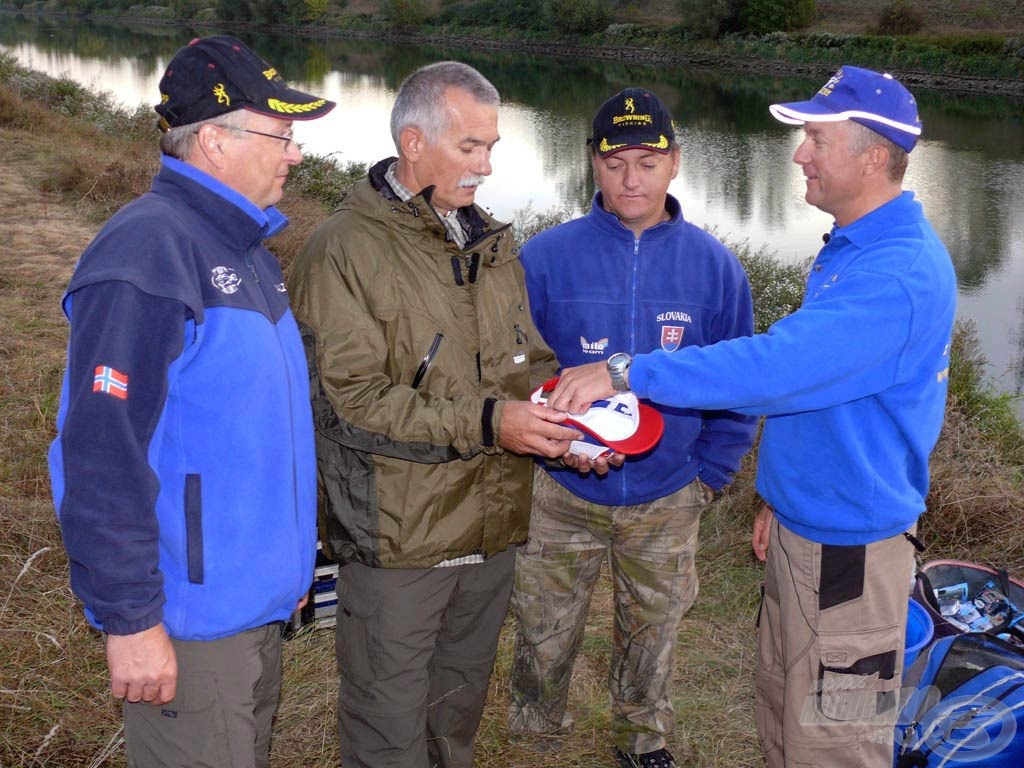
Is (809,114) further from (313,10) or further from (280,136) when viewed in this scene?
(313,10)


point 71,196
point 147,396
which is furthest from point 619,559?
point 71,196

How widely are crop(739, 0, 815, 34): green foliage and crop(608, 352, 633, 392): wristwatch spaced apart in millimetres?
44333

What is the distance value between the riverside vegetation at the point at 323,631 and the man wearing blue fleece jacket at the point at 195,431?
0.52 ft

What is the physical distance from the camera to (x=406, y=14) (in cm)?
5378

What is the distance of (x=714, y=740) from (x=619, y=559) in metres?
0.77

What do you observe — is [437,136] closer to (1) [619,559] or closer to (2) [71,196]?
(1) [619,559]

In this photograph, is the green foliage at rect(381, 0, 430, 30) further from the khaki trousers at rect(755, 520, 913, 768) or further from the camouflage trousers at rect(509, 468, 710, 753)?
the khaki trousers at rect(755, 520, 913, 768)

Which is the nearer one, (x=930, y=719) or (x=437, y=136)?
(x=437, y=136)

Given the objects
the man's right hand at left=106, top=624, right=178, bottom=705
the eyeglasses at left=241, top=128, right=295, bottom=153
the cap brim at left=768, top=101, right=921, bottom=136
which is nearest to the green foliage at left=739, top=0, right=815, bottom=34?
the cap brim at left=768, top=101, right=921, bottom=136

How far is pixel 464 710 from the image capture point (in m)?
2.69

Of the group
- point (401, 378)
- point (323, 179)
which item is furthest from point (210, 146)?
point (323, 179)

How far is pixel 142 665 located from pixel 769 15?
4650 cm

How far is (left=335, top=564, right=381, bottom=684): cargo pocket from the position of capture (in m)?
2.37

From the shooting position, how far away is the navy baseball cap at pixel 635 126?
288 centimetres
